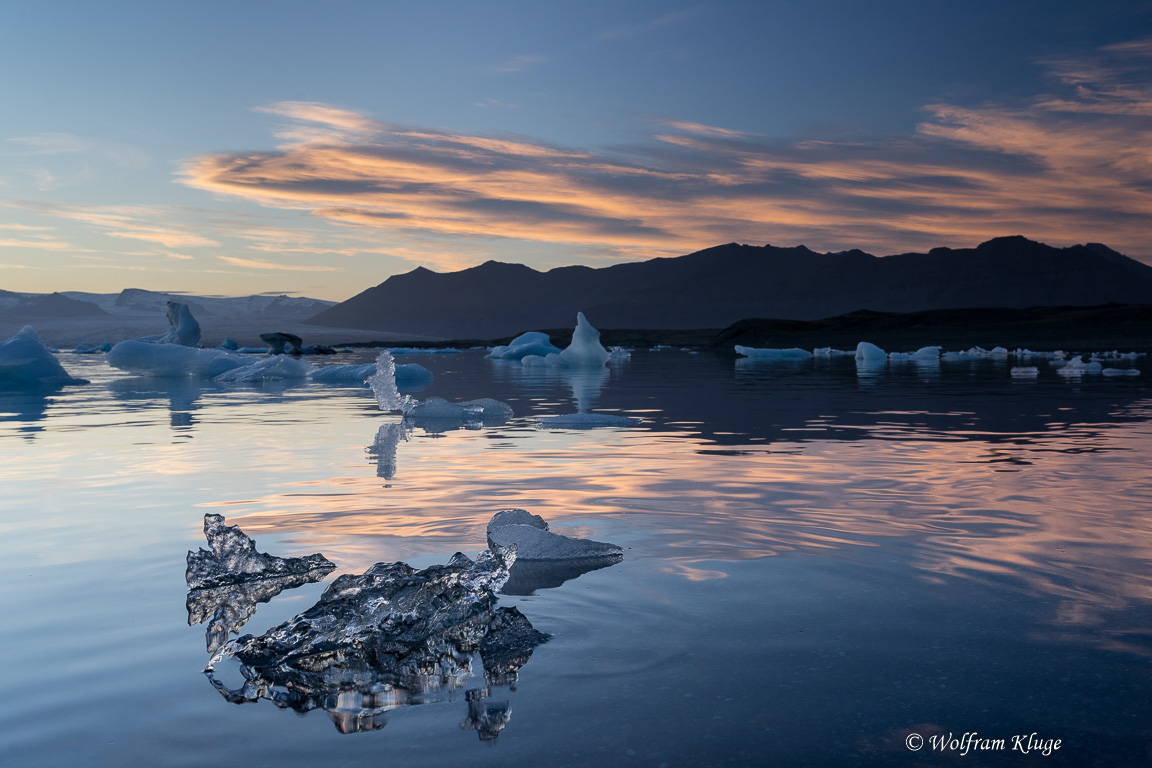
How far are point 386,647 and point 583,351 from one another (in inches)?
1355

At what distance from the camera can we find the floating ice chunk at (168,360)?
96.0 ft

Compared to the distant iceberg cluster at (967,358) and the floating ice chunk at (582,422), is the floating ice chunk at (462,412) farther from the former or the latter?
the distant iceberg cluster at (967,358)

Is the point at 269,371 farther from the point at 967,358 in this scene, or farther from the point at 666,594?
the point at 967,358

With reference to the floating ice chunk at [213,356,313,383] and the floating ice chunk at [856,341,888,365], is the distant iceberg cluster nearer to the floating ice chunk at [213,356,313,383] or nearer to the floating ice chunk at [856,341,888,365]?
the floating ice chunk at [856,341,888,365]

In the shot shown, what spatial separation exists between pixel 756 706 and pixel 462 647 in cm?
136

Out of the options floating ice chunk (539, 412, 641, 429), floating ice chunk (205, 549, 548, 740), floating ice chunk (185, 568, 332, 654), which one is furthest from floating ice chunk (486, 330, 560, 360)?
floating ice chunk (205, 549, 548, 740)

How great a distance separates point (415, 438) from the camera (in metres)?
12.4

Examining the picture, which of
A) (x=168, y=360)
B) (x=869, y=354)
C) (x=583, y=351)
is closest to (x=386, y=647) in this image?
(x=168, y=360)

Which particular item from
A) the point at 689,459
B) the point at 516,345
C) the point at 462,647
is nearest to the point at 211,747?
the point at 462,647

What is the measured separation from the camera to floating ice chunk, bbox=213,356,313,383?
28.1 metres

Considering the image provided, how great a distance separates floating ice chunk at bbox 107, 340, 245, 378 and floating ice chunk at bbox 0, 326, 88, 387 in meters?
3.37

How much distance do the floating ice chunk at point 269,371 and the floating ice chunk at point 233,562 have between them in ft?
78.9

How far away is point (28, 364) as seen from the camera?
2470 cm

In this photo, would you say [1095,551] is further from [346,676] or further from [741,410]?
[741,410]
